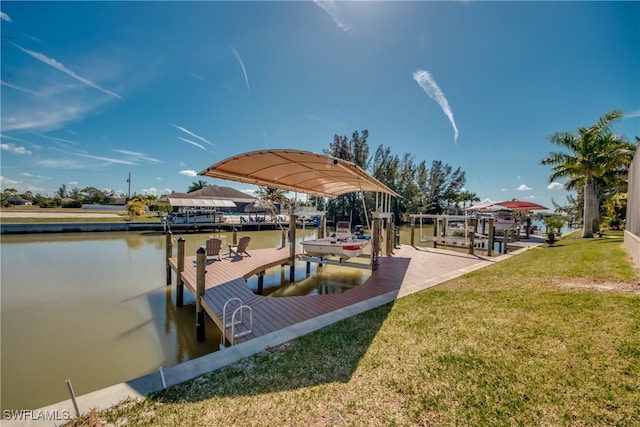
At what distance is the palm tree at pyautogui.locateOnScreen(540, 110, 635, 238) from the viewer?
13.4m

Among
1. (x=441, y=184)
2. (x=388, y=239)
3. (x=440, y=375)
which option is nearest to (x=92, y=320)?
(x=440, y=375)

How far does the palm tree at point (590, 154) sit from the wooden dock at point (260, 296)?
13.0 metres

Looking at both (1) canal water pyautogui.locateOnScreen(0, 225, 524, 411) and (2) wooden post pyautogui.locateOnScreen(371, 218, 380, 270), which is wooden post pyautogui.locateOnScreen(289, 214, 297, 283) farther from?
(2) wooden post pyautogui.locateOnScreen(371, 218, 380, 270)

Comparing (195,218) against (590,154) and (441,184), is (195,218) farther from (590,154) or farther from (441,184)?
(441,184)

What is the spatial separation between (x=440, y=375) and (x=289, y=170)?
6.21 metres

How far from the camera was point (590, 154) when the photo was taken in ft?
45.1

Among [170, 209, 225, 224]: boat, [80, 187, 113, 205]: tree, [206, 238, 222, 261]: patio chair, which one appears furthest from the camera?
[80, 187, 113, 205]: tree

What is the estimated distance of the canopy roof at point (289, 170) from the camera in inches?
246

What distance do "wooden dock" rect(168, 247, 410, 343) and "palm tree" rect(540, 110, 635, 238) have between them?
13022 millimetres

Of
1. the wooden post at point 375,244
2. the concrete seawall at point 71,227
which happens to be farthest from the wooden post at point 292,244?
the concrete seawall at point 71,227

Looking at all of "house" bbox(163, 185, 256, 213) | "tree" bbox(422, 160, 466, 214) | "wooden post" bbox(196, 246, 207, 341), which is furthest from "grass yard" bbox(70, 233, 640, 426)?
"tree" bbox(422, 160, 466, 214)

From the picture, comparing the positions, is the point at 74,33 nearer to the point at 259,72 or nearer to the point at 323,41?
the point at 259,72

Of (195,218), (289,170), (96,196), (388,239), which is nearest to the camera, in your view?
(289,170)

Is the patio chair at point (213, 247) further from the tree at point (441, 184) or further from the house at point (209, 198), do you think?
the tree at point (441, 184)
